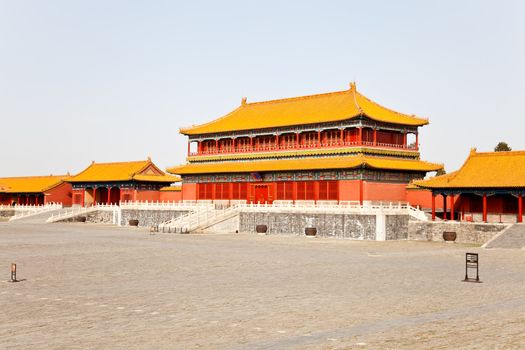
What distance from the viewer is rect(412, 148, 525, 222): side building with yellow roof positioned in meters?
48.4

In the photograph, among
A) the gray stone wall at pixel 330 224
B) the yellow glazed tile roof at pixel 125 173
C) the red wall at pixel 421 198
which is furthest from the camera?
the yellow glazed tile roof at pixel 125 173

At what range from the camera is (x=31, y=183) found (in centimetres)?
10156

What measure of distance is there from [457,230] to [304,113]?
24.1m

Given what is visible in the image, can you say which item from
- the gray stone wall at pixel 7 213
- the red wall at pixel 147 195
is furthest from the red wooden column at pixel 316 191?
the gray stone wall at pixel 7 213

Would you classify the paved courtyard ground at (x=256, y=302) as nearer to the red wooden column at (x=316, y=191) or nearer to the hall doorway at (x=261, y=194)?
the red wooden column at (x=316, y=191)

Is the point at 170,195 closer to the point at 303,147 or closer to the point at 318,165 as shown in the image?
the point at 303,147

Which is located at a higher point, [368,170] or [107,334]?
[368,170]

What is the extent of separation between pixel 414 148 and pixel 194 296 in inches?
1914

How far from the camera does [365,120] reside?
6188 centimetres

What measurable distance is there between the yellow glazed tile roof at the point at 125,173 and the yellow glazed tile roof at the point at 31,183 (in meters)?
5.75

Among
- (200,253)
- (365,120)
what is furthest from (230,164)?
(200,253)

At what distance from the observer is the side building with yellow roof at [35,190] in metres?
95.6

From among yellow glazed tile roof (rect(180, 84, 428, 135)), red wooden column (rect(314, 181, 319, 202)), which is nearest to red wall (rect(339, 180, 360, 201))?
red wooden column (rect(314, 181, 319, 202))

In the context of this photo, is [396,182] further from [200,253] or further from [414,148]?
[200,253]
